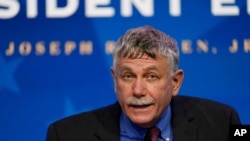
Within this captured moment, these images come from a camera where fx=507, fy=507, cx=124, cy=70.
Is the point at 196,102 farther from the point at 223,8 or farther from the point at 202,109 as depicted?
the point at 223,8

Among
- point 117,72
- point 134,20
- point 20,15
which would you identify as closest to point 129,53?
point 117,72

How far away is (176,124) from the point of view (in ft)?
4.71

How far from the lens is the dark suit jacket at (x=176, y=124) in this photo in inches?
55.9

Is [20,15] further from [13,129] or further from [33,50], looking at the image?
[13,129]

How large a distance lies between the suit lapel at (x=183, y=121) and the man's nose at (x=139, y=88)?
0.62 ft

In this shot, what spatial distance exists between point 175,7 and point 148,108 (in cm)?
70

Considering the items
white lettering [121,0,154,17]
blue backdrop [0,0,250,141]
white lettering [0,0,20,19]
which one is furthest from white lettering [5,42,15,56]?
white lettering [121,0,154,17]

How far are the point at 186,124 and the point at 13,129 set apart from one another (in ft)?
2.46

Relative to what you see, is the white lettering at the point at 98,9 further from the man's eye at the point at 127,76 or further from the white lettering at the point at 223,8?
the man's eye at the point at 127,76

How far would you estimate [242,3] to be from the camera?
6.32 feet

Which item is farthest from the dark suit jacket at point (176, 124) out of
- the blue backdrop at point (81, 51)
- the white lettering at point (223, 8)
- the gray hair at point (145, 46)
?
the white lettering at point (223, 8)

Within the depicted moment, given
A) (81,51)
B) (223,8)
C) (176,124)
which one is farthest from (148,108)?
(223,8)

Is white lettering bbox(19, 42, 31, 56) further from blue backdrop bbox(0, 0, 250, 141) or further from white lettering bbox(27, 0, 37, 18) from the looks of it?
white lettering bbox(27, 0, 37, 18)

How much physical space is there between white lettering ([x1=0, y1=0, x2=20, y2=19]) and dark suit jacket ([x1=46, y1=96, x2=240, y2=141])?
0.60 m
